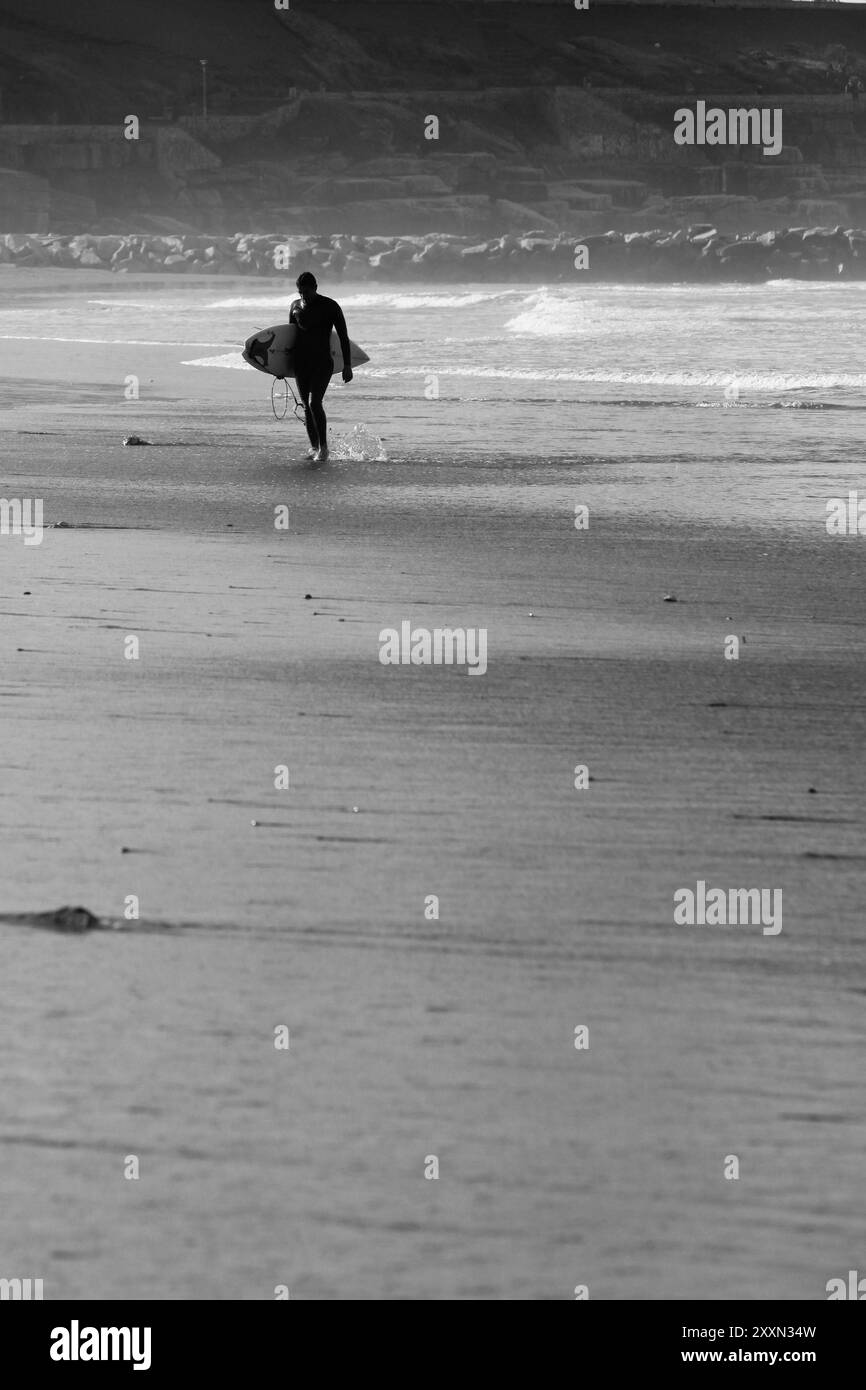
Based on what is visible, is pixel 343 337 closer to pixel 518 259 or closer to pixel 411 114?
pixel 518 259

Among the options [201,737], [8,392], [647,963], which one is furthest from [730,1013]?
[8,392]

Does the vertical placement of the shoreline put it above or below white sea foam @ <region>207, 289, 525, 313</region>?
above

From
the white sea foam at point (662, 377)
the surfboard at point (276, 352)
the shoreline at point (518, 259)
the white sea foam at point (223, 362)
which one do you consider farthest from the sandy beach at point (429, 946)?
the shoreline at point (518, 259)

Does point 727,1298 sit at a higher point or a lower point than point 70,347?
lower

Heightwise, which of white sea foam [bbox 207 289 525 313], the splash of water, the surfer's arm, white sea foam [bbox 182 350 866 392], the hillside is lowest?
the splash of water

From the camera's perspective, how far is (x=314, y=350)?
15.4 meters

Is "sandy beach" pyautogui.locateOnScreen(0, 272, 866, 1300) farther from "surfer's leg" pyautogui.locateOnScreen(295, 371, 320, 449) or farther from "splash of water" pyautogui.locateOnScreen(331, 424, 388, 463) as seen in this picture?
"splash of water" pyautogui.locateOnScreen(331, 424, 388, 463)

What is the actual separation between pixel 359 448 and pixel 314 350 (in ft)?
4.30

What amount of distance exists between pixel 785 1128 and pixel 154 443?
13.7m

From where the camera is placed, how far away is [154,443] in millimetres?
16953

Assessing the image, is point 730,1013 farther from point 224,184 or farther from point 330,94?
point 330,94

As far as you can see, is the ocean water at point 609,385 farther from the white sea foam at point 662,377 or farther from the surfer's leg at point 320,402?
the surfer's leg at point 320,402

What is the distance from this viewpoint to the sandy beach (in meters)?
3.48

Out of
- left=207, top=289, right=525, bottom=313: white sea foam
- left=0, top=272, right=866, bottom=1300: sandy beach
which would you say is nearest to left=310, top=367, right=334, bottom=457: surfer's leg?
left=0, top=272, right=866, bottom=1300: sandy beach
